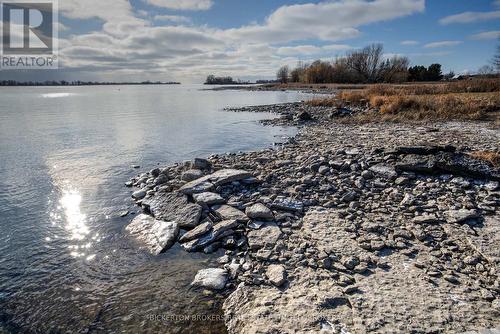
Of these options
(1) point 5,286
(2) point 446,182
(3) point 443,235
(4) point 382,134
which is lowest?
(1) point 5,286

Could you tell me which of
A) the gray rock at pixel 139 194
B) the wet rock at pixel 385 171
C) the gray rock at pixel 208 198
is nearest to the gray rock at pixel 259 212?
the gray rock at pixel 208 198

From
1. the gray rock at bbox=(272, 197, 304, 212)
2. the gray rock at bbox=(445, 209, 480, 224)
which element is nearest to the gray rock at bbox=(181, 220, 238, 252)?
the gray rock at bbox=(272, 197, 304, 212)

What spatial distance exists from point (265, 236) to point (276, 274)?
1344mm

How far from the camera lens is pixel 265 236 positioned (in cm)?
652

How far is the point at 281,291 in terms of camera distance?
4.91m

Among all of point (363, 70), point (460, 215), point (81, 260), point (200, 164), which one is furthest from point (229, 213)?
point (363, 70)

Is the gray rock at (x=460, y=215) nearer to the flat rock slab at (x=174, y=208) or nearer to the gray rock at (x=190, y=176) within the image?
the flat rock slab at (x=174, y=208)

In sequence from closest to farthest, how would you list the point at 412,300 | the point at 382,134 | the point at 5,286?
the point at 412,300 → the point at 5,286 → the point at 382,134

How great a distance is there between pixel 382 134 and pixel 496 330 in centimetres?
1345

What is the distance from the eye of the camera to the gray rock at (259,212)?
7266 mm

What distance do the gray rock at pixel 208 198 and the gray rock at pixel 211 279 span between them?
8.96 ft

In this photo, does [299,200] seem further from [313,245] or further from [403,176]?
[403,176]

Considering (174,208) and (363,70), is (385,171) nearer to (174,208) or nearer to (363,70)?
(174,208)

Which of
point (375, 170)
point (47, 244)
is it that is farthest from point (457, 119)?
point (47, 244)
